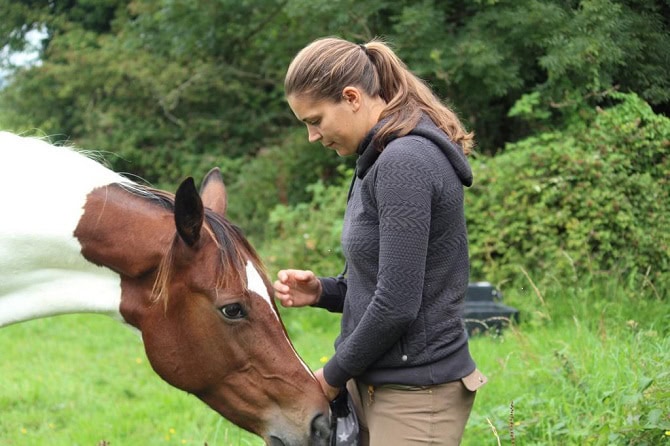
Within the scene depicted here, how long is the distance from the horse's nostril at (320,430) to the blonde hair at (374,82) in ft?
2.77

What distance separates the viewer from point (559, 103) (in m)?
7.20

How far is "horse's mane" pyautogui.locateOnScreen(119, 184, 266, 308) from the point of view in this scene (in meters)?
2.34

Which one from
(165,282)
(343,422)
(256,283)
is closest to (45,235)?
(165,282)

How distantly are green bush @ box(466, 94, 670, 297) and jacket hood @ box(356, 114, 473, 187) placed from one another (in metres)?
3.75

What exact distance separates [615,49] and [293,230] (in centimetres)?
363

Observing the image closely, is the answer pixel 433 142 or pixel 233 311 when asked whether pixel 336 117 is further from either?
pixel 233 311

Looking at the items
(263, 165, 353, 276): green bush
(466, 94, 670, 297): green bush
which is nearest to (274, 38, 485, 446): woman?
(466, 94, 670, 297): green bush

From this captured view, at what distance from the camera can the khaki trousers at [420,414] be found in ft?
7.25

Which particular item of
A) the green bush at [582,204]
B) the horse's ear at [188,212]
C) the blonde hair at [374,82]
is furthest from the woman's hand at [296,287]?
the green bush at [582,204]

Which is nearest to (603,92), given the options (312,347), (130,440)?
(312,347)

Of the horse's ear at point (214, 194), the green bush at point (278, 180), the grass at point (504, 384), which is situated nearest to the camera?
the horse's ear at point (214, 194)

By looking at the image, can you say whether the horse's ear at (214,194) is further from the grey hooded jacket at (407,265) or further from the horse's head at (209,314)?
the grey hooded jacket at (407,265)

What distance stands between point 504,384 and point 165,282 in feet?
8.20

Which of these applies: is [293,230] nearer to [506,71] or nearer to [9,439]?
[506,71]
